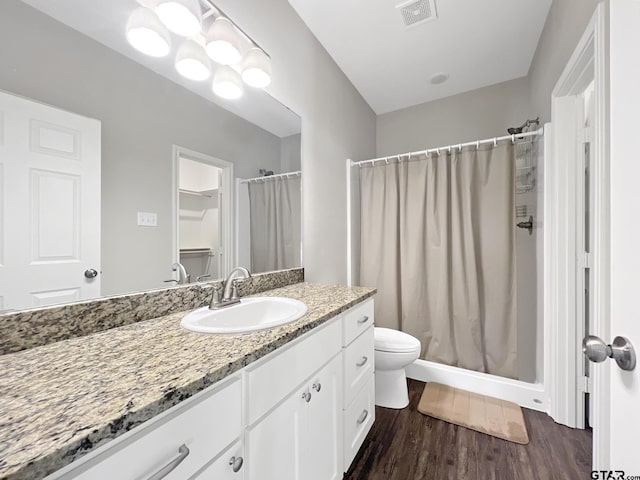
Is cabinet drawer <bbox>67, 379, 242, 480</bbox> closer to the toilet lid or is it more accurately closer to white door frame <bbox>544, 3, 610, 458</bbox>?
the toilet lid

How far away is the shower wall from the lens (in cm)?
192

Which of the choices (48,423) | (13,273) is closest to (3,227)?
(13,273)

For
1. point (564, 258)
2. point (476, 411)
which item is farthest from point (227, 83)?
point (476, 411)

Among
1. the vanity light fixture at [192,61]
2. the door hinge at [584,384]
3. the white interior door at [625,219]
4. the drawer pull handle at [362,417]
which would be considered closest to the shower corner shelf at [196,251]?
the vanity light fixture at [192,61]

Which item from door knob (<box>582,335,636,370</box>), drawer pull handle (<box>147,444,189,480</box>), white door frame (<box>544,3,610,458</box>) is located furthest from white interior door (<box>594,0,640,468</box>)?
white door frame (<box>544,3,610,458</box>)

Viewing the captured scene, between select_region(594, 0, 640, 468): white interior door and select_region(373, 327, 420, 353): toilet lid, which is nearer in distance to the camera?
select_region(594, 0, 640, 468): white interior door

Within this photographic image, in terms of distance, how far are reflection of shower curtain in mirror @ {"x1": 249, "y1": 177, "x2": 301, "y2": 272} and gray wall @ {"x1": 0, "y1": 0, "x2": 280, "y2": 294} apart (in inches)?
16.4

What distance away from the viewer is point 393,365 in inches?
67.0

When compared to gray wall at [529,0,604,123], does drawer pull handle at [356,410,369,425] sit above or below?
below

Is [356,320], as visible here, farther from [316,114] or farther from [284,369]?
[316,114]

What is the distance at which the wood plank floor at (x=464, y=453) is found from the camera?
4.18 ft

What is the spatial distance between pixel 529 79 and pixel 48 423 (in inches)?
124

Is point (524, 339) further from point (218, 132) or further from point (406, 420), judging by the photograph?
point (218, 132)

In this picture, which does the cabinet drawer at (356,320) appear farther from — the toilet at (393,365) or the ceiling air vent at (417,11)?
the ceiling air vent at (417,11)
